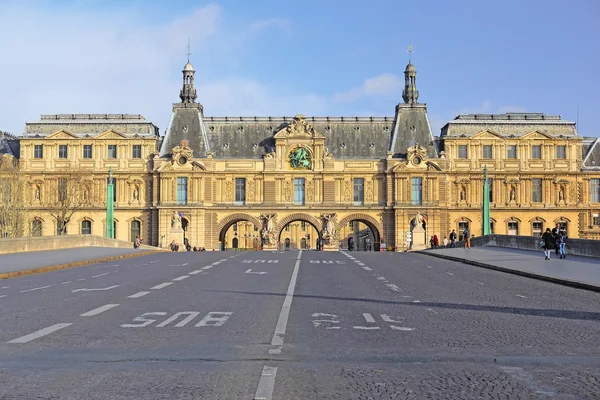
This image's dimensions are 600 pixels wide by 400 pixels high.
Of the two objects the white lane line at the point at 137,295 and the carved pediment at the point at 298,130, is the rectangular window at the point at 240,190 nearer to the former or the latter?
the carved pediment at the point at 298,130

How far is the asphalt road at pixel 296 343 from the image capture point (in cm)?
828

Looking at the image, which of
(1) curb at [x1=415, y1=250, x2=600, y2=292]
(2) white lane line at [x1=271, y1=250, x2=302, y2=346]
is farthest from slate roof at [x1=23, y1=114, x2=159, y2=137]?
(2) white lane line at [x1=271, y1=250, x2=302, y2=346]

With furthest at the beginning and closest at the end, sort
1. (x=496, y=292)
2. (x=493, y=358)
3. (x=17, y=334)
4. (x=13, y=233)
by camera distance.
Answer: (x=13, y=233), (x=496, y=292), (x=17, y=334), (x=493, y=358)

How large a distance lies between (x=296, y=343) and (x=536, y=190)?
83.7 meters

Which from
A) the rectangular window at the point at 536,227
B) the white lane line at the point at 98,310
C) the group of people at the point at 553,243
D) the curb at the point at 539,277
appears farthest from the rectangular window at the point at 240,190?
the white lane line at the point at 98,310

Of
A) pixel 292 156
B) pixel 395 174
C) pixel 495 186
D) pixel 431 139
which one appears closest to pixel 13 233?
pixel 292 156

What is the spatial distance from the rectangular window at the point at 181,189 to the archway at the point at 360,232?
57.9 feet

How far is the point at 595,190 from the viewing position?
91.3 m

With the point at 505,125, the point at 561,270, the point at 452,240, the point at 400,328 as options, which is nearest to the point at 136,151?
the point at 452,240

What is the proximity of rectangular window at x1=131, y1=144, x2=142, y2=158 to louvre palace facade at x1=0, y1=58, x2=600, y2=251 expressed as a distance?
129 millimetres

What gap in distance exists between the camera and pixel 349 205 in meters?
88.6

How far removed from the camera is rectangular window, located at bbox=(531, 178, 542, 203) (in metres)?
90.4

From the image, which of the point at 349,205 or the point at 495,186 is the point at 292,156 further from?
the point at 495,186

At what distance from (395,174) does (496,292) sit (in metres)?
67.8
